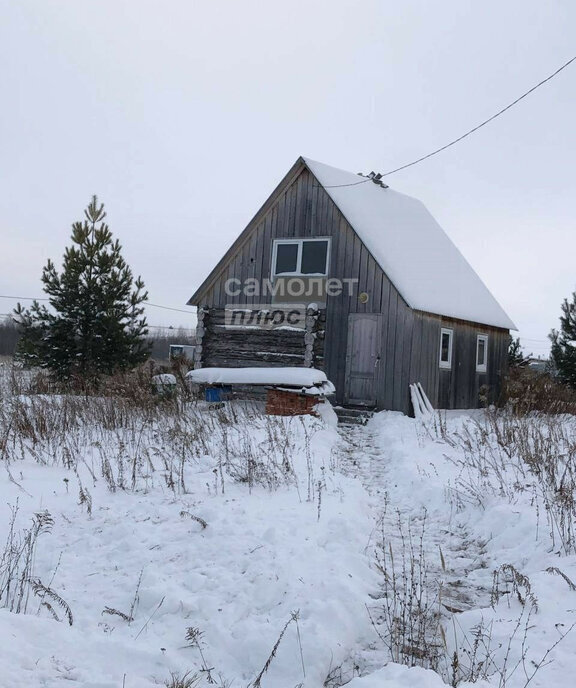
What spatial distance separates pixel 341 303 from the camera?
1539 cm

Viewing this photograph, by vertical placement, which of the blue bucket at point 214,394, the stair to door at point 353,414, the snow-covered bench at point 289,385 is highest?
the snow-covered bench at point 289,385

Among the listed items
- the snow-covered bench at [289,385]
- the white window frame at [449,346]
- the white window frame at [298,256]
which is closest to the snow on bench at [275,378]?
the snow-covered bench at [289,385]

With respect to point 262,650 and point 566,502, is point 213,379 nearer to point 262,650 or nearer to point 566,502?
point 566,502

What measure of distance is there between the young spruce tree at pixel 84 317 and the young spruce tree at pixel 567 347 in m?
15.3

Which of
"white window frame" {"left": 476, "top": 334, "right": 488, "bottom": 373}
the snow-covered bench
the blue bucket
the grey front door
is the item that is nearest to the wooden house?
the grey front door

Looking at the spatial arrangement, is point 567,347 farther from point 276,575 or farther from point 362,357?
point 276,575

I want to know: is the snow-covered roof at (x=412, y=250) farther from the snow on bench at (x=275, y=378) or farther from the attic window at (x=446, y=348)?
the snow on bench at (x=275, y=378)

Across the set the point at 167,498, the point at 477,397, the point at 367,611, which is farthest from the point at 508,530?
the point at 477,397

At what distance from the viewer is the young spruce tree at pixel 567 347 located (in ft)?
69.6

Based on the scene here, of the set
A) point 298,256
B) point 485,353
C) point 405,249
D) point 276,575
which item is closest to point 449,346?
point 485,353

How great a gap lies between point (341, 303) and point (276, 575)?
11.6 meters

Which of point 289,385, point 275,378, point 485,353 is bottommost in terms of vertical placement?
point 289,385

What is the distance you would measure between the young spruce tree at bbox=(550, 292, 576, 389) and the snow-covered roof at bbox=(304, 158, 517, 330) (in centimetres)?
315

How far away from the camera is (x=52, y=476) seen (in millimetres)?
6746
